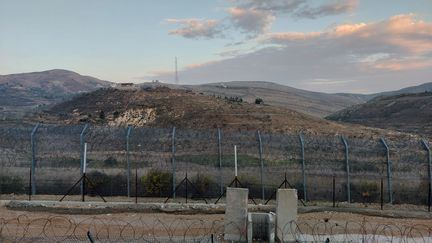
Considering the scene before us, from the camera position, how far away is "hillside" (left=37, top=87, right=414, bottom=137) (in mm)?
54578

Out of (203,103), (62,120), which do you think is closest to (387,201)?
(203,103)

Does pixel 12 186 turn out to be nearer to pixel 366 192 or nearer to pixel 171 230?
pixel 171 230

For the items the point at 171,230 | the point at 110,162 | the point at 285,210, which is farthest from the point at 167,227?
the point at 110,162

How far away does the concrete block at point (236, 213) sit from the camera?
15219 millimetres

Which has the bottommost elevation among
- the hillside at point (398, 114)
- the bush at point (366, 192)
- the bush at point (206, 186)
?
the bush at point (366, 192)

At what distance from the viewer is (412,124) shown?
74688 mm

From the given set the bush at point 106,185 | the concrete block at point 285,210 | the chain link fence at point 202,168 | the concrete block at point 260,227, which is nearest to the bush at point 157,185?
the chain link fence at point 202,168

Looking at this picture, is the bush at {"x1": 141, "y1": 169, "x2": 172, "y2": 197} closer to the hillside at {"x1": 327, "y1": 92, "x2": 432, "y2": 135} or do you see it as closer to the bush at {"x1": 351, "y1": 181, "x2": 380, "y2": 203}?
the bush at {"x1": 351, "y1": 181, "x2": 380, "y2": 203}

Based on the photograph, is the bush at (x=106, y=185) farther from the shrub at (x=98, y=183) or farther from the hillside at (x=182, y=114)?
the hillside at (x=182, y=114)

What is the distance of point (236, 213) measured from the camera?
15.3m

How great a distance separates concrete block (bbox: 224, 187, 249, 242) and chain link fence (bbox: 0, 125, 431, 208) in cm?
641

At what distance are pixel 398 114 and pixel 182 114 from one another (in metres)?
40.6

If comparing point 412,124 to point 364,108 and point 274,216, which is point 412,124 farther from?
point 274,216

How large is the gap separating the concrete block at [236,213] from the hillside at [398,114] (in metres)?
53.4
